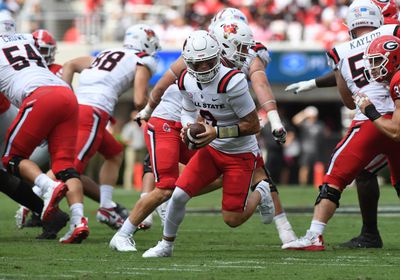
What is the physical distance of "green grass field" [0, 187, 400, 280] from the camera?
5.52m

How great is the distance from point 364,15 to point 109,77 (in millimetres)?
2405

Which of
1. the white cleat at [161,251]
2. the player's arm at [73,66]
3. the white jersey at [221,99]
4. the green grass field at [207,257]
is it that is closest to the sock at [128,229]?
the green grass field at [207,257]

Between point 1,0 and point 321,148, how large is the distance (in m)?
7.31

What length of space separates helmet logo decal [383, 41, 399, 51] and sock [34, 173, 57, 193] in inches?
95.1

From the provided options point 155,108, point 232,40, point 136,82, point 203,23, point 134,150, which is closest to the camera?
point 232,40

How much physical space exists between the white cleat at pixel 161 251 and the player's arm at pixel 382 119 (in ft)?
4.92

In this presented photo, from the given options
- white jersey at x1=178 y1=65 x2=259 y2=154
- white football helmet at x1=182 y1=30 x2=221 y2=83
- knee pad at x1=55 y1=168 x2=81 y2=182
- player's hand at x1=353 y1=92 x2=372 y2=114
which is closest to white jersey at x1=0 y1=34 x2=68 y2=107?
knee pad at x1=55 y1=168 x2=81 y2=182

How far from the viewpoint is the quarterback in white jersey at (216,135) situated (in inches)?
245

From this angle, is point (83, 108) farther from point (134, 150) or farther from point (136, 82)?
point (134, 150)

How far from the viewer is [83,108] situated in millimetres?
8391

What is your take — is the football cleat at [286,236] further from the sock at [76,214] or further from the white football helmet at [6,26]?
the white football helmet at [6,26]

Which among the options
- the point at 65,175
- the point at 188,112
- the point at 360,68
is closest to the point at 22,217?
the point at 65,175

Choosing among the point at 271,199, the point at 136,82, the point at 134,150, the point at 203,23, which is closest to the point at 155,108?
the point at 136,82

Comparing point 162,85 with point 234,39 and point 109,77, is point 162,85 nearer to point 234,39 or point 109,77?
point 234,39
